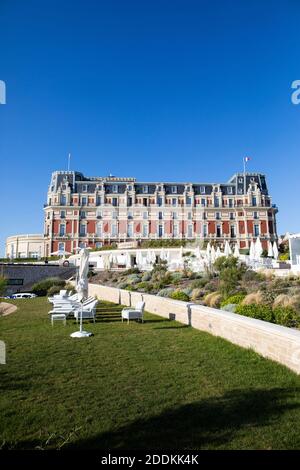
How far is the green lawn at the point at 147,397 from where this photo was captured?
302 cm

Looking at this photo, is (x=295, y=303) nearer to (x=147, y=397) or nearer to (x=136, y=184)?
(x=147, y=397)

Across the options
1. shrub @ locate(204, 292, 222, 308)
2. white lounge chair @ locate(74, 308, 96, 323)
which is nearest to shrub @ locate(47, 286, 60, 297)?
white lounge chair @ locate(74, 308, 96, 323)

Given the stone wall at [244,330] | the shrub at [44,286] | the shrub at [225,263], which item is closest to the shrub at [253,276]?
the shrub at [225,263]

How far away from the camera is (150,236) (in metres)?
54.9

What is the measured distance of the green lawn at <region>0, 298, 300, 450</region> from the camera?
9.91ft

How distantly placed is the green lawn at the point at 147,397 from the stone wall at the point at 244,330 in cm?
20

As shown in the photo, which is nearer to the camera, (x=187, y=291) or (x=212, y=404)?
(x=212, y=404)

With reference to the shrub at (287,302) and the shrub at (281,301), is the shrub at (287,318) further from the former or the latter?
the shrub at (281,301)

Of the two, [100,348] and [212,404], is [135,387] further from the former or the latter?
[100,348]

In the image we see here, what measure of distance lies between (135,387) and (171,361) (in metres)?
1.29

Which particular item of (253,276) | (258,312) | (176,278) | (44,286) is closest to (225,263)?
(253,276)

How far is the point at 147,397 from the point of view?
3.99 metres

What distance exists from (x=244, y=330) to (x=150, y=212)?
4967 centimetres
